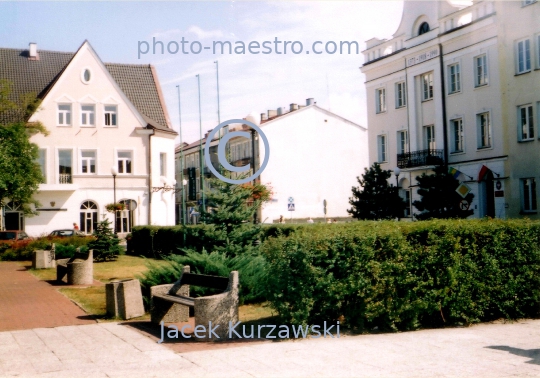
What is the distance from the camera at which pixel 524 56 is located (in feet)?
99.7

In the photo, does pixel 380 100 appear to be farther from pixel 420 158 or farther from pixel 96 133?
pixel 96 133

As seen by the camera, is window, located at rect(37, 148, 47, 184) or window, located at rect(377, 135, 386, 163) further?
window, located at rect(377, 135, 386, 163)

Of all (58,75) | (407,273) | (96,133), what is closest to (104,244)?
(96,133)

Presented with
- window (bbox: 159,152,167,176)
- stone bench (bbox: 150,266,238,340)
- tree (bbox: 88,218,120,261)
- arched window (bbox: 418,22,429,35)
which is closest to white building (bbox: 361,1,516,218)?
arched window (bbox: 418,22,429,35)

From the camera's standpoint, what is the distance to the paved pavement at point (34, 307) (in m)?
10.7

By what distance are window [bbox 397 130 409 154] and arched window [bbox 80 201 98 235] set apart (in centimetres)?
1932

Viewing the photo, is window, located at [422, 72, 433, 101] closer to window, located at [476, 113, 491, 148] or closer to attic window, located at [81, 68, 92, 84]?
window, located at [476, 113, 491, 148]

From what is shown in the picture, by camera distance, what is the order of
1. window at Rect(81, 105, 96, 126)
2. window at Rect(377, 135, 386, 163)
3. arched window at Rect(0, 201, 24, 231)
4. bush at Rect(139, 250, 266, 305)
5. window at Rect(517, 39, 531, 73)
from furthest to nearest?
1. window at Rect(377, 135, 386, 163)
2. arched window at Rect(0, 201, 24, 231)
3. window at Rect(81, 105, 96, 126)
4. window at Rect(517, 39, 531, 73)
5. bush at Rect(139, 250, 266, 305)

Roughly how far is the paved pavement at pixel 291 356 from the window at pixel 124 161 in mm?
26495

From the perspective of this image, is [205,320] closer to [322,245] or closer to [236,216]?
[322,245]

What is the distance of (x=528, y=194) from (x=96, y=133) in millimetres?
23762

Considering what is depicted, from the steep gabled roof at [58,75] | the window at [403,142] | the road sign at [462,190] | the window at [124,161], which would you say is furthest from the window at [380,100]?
the window at [124,161]

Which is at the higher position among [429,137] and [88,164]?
[429,137]

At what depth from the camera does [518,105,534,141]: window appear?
30.8 m
